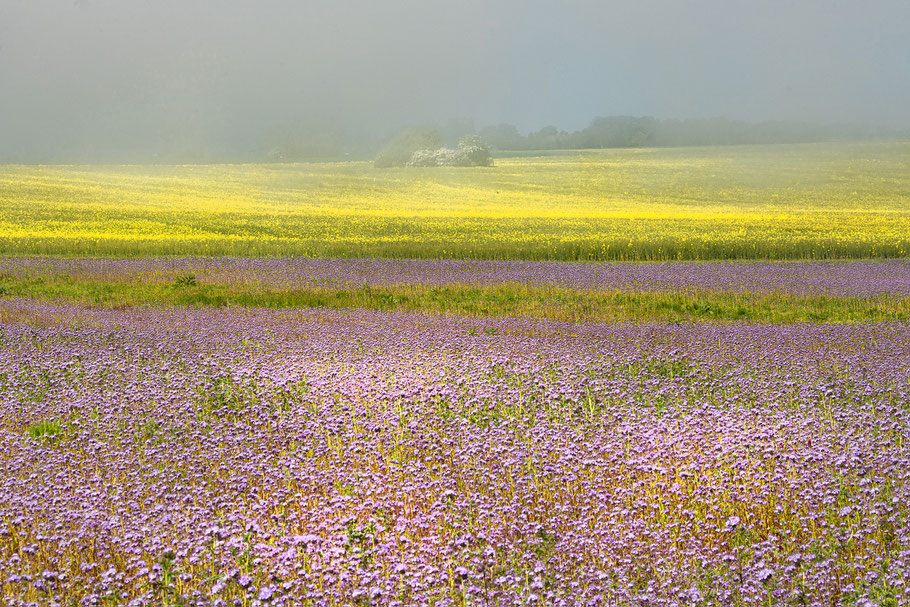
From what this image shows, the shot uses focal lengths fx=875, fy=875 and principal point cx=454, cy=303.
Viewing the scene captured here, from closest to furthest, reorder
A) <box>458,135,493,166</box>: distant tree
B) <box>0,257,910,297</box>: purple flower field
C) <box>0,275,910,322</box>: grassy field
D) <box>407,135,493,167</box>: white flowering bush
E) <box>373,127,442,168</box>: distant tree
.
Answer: <box>0,275,910,322</box>: grassy field, <box>0,257,910,297</box>: purple flower field, <box>458,135,493,166</box>: distant tree, <box>407,135,493,167</box>: white flowering bush, <box>373,127,442,168</box>: distant tree

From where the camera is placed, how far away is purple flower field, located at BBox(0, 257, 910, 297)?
17.5 metres

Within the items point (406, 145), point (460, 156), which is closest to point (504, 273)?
point (460, 156)

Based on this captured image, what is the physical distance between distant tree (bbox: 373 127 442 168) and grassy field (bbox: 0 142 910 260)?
6771 mm

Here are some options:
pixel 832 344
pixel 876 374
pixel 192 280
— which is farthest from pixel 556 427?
pixel 192 280

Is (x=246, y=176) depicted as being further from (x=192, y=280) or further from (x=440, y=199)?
(x=192, y=280)

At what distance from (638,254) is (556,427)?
1764 cm

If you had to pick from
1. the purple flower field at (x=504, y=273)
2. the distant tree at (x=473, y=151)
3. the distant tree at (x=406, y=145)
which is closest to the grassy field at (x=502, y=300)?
the purple flower field at (x=504, y=273)

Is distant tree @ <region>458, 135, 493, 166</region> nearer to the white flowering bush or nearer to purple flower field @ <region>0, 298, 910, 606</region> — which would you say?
the white flowering bush

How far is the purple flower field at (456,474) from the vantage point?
4629mm

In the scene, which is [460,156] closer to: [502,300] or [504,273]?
[504,273]

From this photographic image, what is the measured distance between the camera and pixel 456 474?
6.05 metres

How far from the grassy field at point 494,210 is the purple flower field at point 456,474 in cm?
1499

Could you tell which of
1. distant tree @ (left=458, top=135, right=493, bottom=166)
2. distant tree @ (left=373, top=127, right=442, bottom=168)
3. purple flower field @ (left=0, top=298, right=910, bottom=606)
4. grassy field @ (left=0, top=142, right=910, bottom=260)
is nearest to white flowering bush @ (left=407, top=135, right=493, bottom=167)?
distant tree @ (left=458, top=135, right=493, bottom=166)

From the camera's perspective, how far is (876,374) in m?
8.28
